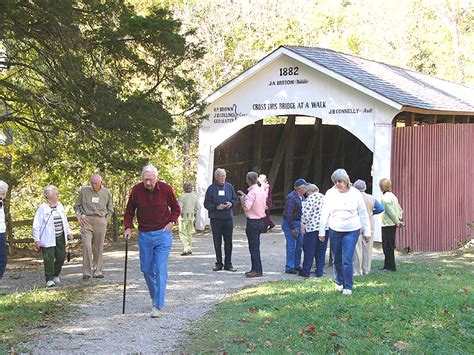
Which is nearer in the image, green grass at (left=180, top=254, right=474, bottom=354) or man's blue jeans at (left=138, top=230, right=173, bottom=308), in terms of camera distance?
green grass at (left=180, top=254, right=474, bottom=354)

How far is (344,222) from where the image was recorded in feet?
27.9

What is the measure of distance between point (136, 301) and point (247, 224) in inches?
105

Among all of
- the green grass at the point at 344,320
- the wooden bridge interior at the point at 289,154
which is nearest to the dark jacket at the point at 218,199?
the green grass at the point at 344,320

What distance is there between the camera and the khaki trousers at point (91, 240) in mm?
11172

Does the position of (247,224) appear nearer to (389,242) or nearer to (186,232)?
(389,242)

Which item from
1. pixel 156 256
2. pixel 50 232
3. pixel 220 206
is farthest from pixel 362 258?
pixel 50 232

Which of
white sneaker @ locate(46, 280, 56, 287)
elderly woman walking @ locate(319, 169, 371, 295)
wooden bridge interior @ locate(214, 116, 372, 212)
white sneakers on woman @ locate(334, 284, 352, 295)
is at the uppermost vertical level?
wooden bridge interior @ locate(214, 116, 372, 212)

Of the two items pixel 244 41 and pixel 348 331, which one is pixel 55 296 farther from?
pixel 244 41

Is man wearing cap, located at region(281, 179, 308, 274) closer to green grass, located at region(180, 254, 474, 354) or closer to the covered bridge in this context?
Answer: green grass, located at region(180, 254, 474, 354)

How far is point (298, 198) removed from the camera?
1124cm

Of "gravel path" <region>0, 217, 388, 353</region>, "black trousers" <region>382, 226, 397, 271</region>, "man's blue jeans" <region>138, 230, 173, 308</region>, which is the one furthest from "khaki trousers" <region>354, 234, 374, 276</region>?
"man's blue jeans" <region>138, 230, 173, 308</region>

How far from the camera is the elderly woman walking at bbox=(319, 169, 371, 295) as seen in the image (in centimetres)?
848

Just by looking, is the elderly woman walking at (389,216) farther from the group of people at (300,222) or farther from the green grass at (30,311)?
the green grass at (30,311)

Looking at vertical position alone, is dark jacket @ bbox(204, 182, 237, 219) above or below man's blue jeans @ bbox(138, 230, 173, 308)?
above
